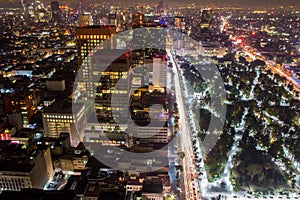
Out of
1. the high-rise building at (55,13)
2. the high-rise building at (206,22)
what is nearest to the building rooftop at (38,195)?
the high-rise building at (206,22)

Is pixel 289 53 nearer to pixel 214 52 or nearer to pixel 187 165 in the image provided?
pixel 214 52

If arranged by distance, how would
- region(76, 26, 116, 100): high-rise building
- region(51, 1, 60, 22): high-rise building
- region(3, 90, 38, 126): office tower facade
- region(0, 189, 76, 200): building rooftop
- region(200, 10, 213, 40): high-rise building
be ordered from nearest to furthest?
region(0, 189, 76, 200): building rooftop → region(76, 26, 116, 100): high-rise building → region(3, 90, 38, 126): office tower facade → region(200, 10, 213, 40): high-rise building → region(51, 1, 60, 22): high-rise building

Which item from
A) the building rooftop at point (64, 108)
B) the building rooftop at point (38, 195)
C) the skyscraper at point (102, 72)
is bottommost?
the building rooftop at point (38, 195)

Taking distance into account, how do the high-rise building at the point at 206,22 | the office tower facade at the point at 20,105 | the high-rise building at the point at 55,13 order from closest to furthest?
the office tower facade at the point at 20,105 → the high-rise building at the point at 206,22 → the high-rise building at the point at 55,13

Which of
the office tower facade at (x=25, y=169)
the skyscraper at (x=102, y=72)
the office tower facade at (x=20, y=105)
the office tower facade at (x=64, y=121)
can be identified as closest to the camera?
the office tower facade at (x=25, y=169)

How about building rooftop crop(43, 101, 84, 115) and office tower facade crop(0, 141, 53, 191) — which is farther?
building rooftop crop(43, 101, 84, 115)

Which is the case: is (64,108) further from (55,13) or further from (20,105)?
(55,13)

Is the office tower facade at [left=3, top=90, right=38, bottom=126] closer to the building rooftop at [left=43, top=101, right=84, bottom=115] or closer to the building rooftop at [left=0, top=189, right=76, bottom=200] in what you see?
the building rooftop at [left=43, top=101, right=84, bottom=115]

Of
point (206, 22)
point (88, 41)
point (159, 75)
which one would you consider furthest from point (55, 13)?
point (88, 41)

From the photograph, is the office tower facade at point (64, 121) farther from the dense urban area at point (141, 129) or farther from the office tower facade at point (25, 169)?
the office tower facade at point (25, 169)

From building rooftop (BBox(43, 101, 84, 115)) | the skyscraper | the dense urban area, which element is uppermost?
the skyscraper

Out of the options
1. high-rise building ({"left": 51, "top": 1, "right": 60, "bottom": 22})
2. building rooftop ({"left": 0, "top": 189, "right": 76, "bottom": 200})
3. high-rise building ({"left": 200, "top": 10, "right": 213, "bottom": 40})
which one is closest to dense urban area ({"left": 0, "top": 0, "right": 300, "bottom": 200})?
building rooftop ({"left": 0, "top": 189, "right": 76, "bottom": 200})
